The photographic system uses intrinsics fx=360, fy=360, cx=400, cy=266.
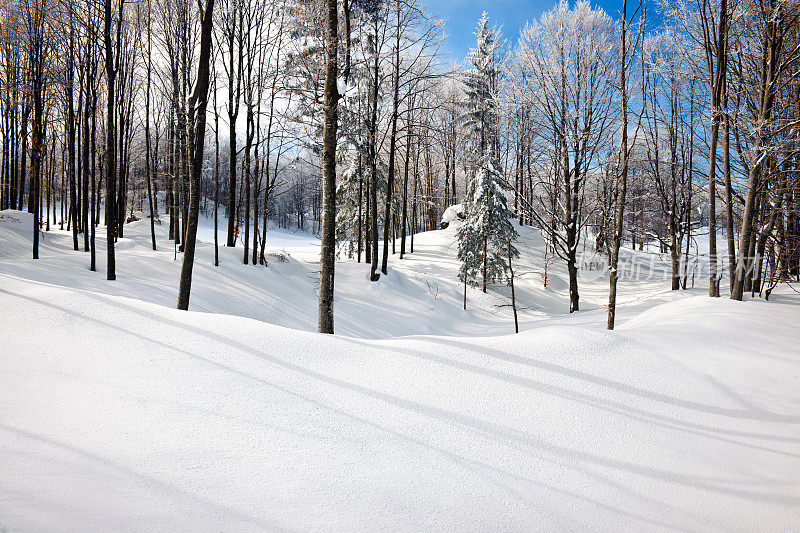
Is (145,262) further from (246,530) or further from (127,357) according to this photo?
(246,530)

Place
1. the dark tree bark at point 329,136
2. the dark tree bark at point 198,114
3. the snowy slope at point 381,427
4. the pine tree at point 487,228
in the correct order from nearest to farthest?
the snowy slope at point 381,427
the dark tree bark at point 329,136
the dark tree bark at point 198,114
the pine tree at point 487,228

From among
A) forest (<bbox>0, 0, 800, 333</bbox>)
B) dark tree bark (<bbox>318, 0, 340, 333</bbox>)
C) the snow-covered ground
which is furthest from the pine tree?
the snow-covered ground

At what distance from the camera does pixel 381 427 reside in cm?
327

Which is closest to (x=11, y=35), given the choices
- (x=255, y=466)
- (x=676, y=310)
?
(x=255, y=466)

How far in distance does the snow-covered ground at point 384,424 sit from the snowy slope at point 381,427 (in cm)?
2

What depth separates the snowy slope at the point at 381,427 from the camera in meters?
2.50

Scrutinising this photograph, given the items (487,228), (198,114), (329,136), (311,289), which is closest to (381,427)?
(329,136)

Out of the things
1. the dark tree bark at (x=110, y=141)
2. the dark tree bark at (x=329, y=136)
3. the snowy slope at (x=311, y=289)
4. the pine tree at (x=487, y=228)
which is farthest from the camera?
the pine tree at (x=487, y=228)

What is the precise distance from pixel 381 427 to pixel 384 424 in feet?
0.15

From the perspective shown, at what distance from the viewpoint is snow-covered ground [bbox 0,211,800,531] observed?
2.50 metres

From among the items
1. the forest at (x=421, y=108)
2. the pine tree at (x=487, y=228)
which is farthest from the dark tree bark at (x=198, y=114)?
the pine tree at (x=487, y=228)

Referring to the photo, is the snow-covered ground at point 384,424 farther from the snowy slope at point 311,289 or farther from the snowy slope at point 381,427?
the snowy slope at point 311,289

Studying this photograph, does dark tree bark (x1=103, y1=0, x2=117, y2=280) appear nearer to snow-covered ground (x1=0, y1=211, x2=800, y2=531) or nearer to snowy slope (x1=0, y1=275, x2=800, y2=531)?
snow-covered ground (x1=0, y1=211, x2=800, y2=531)

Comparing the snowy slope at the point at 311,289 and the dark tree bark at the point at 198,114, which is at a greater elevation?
the dark tree bark at the point at 198,114
